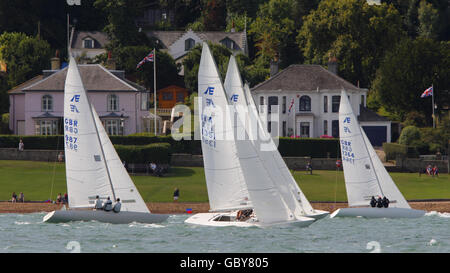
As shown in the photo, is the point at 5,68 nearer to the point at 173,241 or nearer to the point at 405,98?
the point at 405,98

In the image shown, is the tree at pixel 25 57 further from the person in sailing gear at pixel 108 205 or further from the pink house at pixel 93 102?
the person in sailing gear at pixel 108 205

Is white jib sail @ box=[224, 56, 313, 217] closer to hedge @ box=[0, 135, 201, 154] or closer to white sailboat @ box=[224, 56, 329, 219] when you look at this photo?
white sailboat @ box=[224, 56, 329, 219]

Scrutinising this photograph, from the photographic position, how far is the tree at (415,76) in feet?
334

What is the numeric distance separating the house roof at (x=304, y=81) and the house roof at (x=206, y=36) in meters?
28.1

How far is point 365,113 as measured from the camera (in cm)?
10119

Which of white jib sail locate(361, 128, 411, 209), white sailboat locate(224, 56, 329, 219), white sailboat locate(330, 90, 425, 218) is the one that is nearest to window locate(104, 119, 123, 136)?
white sailboat locate(330, 90, 425, 218)

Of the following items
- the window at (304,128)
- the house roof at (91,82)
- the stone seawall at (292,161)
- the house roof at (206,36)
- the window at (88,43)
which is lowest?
the stone seawall at (292,161)

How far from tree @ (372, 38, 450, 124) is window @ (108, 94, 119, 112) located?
2970 centimetres

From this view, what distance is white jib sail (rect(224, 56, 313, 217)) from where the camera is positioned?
176 feet

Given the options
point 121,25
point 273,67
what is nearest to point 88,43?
point 121,25

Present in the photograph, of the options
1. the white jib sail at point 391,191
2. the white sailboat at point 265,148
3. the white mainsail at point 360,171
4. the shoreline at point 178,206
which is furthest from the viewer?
the shoreline at point 178,206

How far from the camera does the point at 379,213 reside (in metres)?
61.3

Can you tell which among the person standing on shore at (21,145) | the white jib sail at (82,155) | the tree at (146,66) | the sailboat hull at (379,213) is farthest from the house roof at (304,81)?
the white jib sail at (82,155)

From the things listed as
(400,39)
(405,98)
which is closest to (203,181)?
(405,98)
